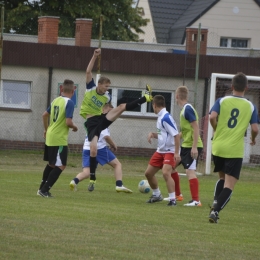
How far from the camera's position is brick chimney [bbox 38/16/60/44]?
2991 cm

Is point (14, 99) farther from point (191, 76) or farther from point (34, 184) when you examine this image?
point (34, 184)

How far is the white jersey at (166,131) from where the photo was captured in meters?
12.9

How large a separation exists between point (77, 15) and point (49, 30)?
11.0m

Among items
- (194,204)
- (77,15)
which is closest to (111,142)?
(194,204)

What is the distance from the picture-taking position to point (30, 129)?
92.6ft

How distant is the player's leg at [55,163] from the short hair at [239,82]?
12.3ft

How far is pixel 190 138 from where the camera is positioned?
13336mm

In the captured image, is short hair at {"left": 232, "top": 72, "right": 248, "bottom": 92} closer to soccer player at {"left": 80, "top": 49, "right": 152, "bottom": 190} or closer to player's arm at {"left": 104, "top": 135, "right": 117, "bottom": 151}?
soccer player at {"left": 80, "top": 49, "right": 152, "bottom": 190}

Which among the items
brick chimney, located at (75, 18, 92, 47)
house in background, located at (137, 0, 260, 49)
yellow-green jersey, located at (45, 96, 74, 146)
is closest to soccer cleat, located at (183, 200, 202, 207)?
yellow-green jersey, located at (45, 96, 74, 146)

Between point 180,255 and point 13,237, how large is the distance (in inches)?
63.9

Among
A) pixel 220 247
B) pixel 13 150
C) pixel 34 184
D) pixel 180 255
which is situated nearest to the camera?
pixel 180 255

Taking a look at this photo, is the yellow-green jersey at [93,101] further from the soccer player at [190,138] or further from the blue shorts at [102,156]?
the soccer player at [190,138]

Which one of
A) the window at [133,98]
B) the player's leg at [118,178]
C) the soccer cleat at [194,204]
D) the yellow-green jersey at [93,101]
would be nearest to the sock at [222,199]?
the soccer cleat at [194,204]

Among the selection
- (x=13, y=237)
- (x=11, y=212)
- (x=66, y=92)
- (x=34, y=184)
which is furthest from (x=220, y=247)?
(x=34, y=184)
